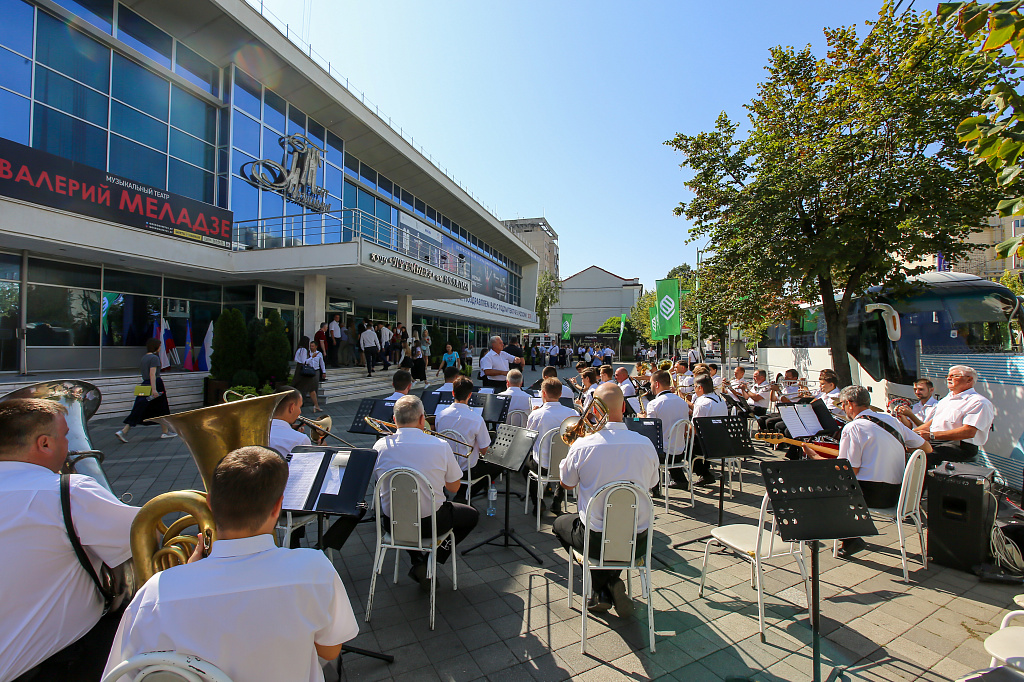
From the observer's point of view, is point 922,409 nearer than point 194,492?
No

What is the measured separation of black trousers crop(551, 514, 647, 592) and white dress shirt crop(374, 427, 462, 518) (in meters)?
0.95

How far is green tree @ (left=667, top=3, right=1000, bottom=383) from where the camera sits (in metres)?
8.70

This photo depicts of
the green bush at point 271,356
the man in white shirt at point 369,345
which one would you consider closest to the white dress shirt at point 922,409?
the green bush at point 271,356

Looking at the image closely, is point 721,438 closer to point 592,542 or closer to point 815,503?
point 815,503

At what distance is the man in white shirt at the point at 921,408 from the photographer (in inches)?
242

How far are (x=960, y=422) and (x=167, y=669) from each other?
284 inches

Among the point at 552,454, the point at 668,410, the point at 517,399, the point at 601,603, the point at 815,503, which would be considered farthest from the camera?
the point at 517,399

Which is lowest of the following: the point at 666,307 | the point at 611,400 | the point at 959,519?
the point at 959,519

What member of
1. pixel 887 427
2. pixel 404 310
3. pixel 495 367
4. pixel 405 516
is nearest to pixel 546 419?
pixel 405 516

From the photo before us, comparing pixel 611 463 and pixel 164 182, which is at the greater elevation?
pixel 164 182

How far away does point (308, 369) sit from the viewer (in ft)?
41.1

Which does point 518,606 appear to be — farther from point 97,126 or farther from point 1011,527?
point 97,126

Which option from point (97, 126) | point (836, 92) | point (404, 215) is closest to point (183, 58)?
point (97, 126)

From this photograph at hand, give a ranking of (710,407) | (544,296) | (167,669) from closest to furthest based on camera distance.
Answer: (167,669) < (710,407) < (544,296)
